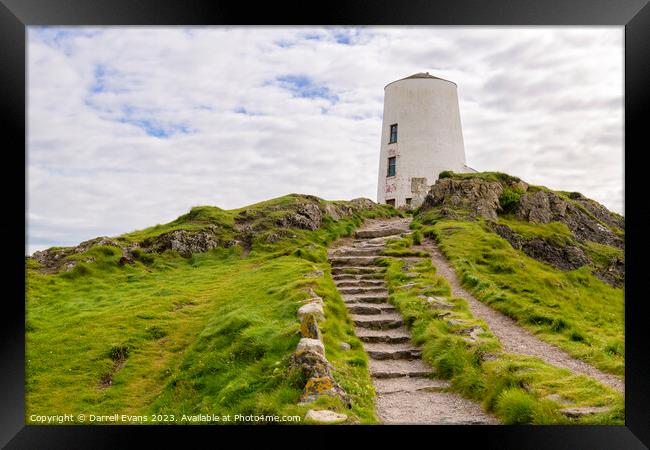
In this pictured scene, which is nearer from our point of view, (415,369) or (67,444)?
(67,444)

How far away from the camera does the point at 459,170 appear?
44219mm

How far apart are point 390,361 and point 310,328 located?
249 centimetres

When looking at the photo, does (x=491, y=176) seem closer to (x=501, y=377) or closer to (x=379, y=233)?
(x=379, y=233)

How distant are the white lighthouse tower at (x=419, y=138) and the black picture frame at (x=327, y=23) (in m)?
34.0

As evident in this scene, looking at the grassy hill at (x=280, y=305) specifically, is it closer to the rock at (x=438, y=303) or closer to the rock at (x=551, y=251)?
the rock at (x=551, y=251)

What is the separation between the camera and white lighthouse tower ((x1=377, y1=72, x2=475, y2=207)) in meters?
43.3

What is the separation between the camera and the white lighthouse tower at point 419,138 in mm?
43312

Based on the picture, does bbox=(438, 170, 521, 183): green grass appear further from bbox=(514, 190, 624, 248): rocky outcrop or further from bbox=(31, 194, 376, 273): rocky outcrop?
bbox=(31, 194, 376, 273): rocky outcrop

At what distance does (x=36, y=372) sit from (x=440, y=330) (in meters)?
10.7

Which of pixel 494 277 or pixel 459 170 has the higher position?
pixel 459 170

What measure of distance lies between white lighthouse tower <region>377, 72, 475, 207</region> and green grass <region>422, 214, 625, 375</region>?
1360 cm

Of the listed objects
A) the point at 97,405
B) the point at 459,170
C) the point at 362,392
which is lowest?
the point at 97,405

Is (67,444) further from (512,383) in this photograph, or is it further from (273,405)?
(512,383)

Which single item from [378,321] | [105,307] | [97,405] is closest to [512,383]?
[378,321]
